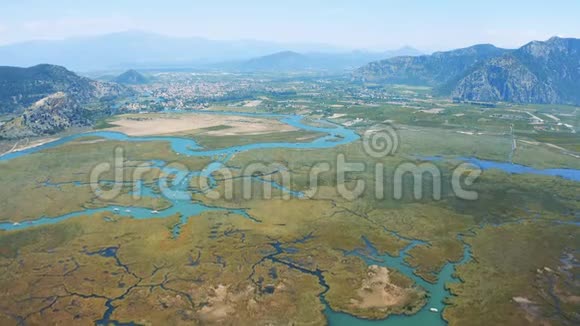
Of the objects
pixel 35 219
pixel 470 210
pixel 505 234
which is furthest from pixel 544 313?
pixel 35 219

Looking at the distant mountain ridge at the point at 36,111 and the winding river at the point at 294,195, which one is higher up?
the distant mountain ridge at the point at 36,111

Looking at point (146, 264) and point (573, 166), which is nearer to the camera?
point (146, 264)

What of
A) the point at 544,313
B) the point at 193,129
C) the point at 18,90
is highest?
the point at 18,90

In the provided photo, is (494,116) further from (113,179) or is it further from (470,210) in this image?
(113,179)

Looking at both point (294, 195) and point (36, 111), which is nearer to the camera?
point (294, 195)

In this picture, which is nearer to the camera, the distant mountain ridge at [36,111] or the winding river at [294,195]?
the winding river at [294,195]

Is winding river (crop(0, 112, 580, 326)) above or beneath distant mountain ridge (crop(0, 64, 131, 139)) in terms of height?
beneath

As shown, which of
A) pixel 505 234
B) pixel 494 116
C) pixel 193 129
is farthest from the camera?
pixel 494 116

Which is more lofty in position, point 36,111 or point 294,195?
point 36,111

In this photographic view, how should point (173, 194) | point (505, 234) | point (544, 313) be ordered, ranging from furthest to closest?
point (173, 194)
point (505, 234)
point (544, 313)

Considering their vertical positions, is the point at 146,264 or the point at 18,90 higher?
the point at 18,90

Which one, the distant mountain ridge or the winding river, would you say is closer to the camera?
the winding river
